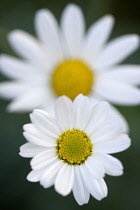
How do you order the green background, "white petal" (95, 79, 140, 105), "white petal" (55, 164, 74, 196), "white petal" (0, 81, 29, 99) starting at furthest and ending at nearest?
the green background → "white petal" (0, 81, 29, 99) → "white petal" (95, 79, 140, 105) → "white petal" (55, 164, 74, 196)

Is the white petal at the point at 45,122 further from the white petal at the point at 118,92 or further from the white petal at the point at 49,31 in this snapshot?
the white petal at the point at 49,31

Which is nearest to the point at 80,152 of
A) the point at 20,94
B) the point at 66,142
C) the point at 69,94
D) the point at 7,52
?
the point at 66,142

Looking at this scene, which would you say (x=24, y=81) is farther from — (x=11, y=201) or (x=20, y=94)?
(x=11, y=201)

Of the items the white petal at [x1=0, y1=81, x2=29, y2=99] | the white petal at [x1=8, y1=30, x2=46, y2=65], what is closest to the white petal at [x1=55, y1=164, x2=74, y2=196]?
the white petal at [x1=0, y1=81, x2=29, y2=99]

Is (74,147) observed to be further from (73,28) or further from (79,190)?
(73,28)

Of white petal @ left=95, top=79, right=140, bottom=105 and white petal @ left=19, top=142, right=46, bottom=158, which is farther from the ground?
white petal @ left=95, top=79, right=140, bottom=105

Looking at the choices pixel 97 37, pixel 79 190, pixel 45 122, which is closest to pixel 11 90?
pixel 97 37

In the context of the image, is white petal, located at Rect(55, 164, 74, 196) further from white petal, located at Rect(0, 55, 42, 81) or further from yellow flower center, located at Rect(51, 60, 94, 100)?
white petal, located at Rect(0, 55, 42, 81)

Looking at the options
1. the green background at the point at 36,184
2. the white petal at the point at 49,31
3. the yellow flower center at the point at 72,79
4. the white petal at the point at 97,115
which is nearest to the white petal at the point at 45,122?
the white petal at the point at 97,115
